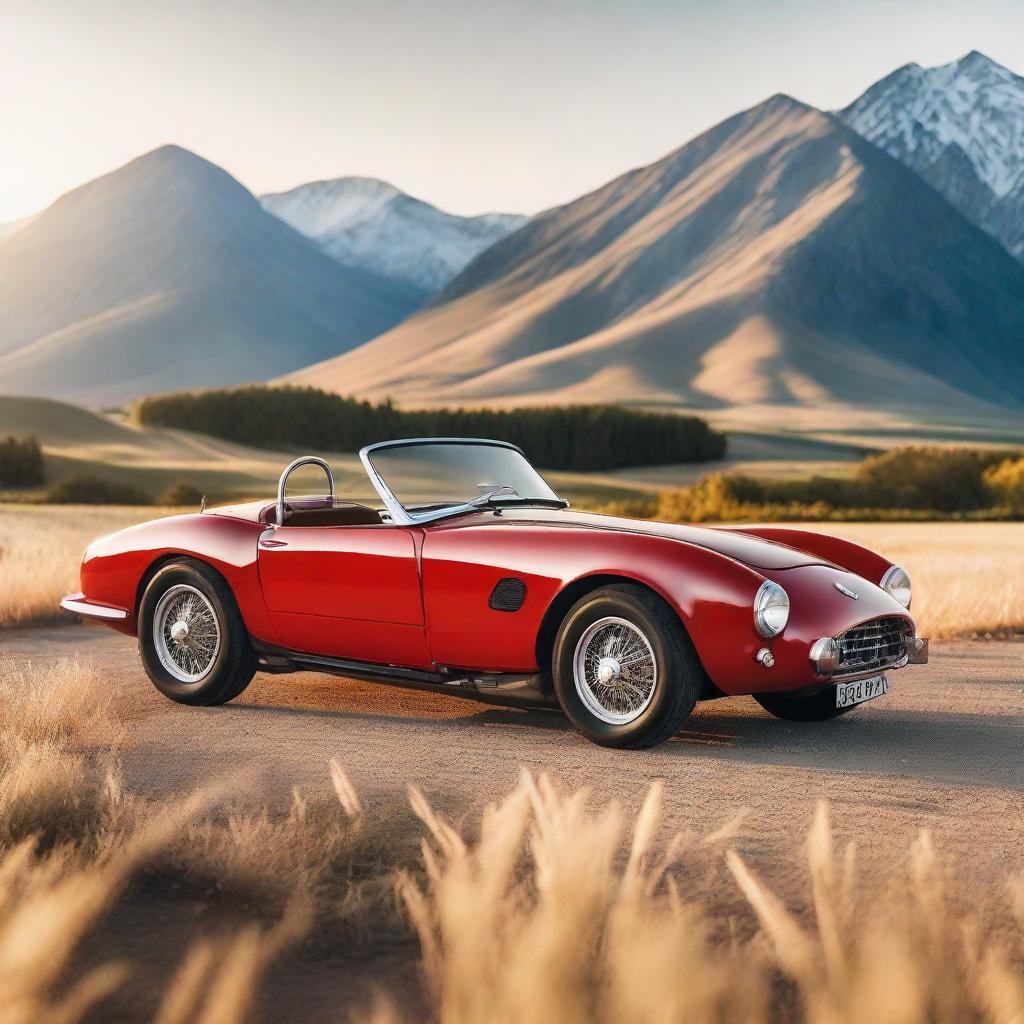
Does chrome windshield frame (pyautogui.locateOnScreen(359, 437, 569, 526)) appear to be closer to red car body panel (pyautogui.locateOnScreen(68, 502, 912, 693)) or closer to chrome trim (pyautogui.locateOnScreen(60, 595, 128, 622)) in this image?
red car body panel (pyautogui.locateOnScreen(68, 502, 912, 693))

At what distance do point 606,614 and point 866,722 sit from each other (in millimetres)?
2147

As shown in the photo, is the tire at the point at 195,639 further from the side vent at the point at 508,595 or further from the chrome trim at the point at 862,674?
the chrome trim at the point at 862,674

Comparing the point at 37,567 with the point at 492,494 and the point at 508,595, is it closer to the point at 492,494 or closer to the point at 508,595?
the point at 492,494

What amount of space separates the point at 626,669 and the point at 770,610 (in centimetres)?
72

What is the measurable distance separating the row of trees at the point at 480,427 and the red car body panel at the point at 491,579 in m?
95.1

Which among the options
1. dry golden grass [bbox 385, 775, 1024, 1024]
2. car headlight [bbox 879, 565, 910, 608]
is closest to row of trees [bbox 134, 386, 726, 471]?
car headlight [bbox 879, 565, 910, 608]

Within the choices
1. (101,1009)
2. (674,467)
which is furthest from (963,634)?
(674,467)

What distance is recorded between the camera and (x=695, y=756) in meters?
6.61

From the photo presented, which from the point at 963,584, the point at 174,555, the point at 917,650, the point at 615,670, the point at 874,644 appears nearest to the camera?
the point at 615,670

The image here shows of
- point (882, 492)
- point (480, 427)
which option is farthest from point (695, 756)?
point (480, 427)

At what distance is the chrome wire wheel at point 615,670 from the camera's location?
6.43 metres

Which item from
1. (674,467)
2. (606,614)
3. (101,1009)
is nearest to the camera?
(101,1009)

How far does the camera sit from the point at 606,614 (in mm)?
6414

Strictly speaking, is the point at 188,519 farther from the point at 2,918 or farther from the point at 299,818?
the point at 2,918
